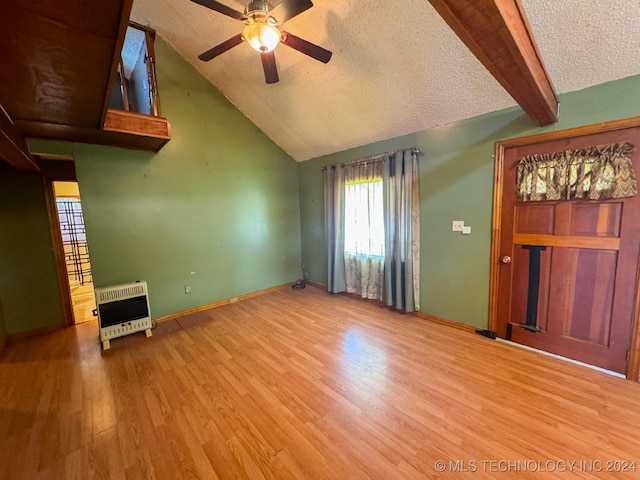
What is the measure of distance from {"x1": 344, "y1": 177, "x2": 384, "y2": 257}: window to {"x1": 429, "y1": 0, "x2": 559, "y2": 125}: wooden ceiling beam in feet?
6.21

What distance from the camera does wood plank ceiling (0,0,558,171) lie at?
3.34 feet

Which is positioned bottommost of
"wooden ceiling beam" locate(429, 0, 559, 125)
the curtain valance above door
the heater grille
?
the heater grille

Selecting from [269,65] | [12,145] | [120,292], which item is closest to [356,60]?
[269,65]

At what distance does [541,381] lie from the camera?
6.48 feet

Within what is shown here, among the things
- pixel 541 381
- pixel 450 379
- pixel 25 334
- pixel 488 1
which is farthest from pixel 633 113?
pixel 25 334

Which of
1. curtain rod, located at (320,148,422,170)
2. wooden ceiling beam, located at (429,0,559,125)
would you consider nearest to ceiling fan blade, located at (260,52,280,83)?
wooden ceiling beam, located at (429,0,559,125)

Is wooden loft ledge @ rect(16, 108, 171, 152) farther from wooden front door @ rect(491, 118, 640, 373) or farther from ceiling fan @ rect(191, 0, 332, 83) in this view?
wooden front door @ rect(491, 118, 640, 373)

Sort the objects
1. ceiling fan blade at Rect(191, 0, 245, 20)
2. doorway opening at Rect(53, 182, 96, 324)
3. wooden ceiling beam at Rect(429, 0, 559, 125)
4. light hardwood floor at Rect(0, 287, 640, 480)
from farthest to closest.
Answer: doorway opening at Rect(53, 182, 96, 324) < ceiling fan blade at Rect(191, 0, 245, 20) < light hardwood floor at Rect(0, 287, 640, 480) < wooden ceiling beam at Rect(429, 0, 559, 125)

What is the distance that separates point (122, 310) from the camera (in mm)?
2779

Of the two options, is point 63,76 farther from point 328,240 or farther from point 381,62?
point 328,240

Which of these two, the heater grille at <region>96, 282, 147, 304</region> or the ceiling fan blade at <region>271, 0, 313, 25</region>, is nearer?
the ceiling fan blade at <region>271, 0, 313, 25</region>

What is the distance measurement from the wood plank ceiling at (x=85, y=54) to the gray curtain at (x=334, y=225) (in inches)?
94.1

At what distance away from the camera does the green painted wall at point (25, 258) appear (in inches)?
113

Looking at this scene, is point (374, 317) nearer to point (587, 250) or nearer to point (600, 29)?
point (587, 250)
